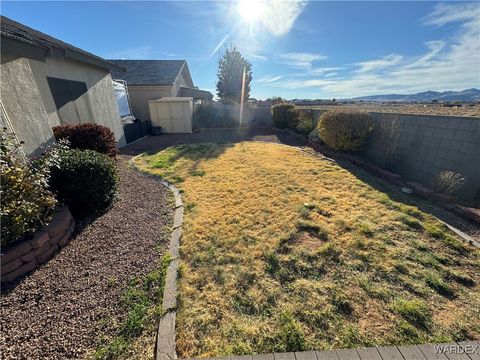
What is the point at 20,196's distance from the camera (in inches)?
114

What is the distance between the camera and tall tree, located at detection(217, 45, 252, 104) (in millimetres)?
28141

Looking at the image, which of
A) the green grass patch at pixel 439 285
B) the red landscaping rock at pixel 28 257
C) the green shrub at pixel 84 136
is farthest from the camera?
the green shrub at pixel 84 136

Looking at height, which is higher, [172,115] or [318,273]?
[172,115]

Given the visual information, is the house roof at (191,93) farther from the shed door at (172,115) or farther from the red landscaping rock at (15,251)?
the red landscaping rock at (15,251)

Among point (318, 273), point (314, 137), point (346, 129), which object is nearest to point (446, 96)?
point (314, 137)

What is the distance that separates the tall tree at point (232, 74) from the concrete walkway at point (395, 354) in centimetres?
2846

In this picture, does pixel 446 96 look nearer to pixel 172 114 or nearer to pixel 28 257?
pixel 172 114

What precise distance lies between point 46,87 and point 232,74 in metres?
24.8

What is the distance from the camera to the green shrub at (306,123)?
11.2m

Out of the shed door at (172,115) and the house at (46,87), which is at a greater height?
the house at (46,87)

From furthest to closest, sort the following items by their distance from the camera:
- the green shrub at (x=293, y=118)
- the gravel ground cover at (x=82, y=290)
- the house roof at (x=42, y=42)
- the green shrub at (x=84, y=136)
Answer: the green shrub at (x=293, y=118), the green shrub at (x=84, y=136), the house roof at (x=42, y=42), the gravel ground cover at (x=82, y=290)

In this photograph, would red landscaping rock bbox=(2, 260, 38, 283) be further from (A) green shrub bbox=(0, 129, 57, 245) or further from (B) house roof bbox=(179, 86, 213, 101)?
(B) house roof bbox=(179, 86, 213, 101)

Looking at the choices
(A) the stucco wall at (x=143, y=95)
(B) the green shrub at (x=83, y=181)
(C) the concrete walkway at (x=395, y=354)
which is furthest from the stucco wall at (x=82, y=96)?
(C) the concrete walkway at (x=395, y=354)

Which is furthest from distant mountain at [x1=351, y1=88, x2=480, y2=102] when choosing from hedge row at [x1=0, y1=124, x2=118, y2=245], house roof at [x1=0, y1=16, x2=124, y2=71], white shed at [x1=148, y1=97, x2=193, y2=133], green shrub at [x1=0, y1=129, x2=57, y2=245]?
green shrub at [x1=0, y1=129, x2=57, y2=245]
